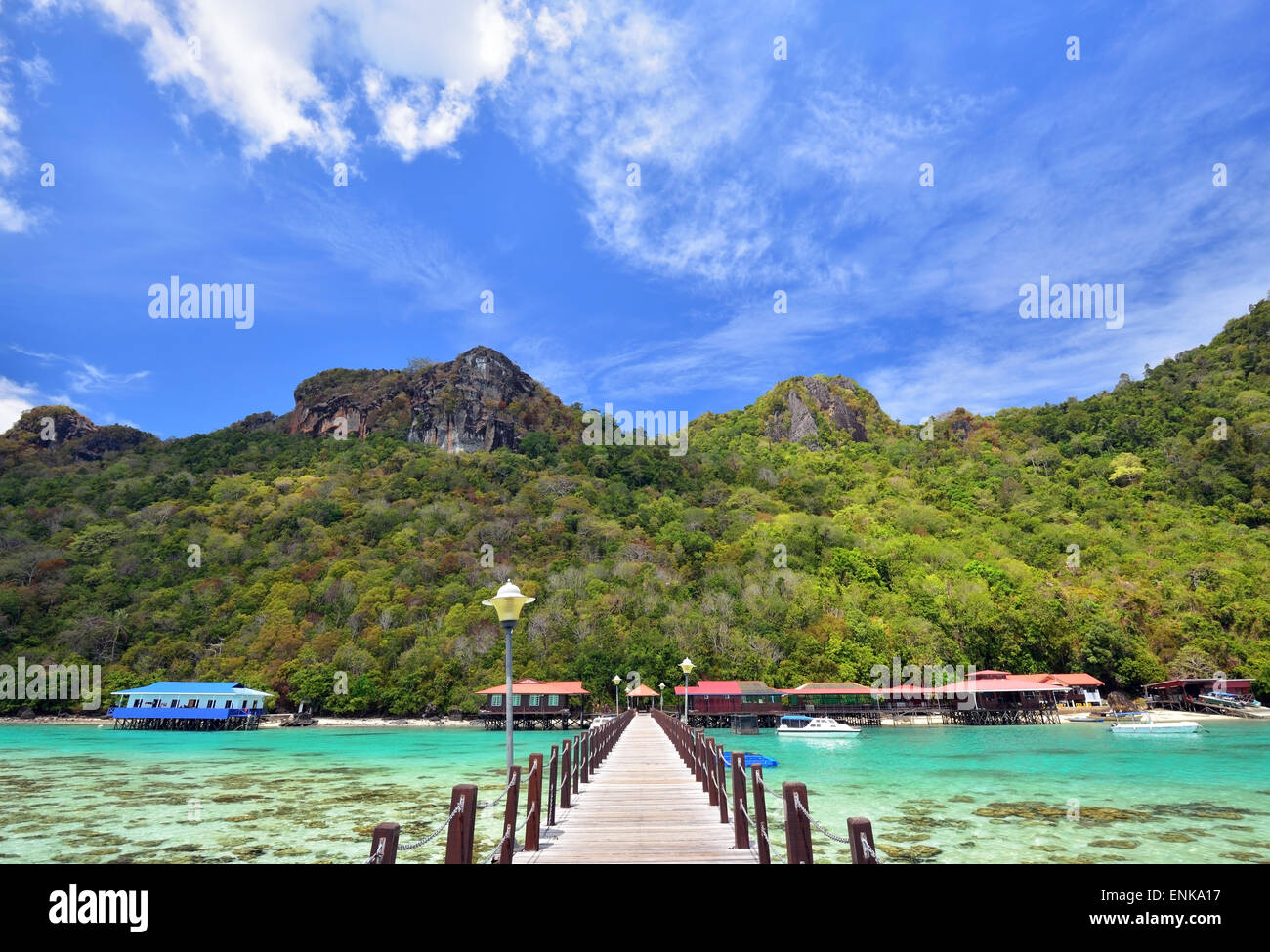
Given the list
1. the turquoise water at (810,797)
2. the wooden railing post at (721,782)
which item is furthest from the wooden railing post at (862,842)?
the turquoise water at (810,797)

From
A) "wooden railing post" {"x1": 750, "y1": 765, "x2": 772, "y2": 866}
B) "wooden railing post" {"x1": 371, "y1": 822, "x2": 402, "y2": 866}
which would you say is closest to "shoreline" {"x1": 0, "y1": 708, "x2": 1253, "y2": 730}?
"wooden railing post" {"x1": 750, "y1": 765, "x2": 772, "y2": 866}

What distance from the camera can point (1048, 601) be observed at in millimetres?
63125

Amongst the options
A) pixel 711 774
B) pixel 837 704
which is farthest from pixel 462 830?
pixel 837 704

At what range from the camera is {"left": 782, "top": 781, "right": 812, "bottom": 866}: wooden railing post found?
5.87 meters

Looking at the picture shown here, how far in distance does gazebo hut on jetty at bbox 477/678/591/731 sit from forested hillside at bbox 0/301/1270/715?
395cm

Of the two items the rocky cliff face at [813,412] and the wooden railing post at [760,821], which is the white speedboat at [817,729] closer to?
the wooden railing post at [760,821]

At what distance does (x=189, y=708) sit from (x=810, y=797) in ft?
179

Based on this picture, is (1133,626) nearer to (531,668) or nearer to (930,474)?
(930,474)

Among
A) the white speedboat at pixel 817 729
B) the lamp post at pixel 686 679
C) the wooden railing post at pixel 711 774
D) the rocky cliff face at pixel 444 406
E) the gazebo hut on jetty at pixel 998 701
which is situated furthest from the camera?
the rocky cliff face at pixel 444 406

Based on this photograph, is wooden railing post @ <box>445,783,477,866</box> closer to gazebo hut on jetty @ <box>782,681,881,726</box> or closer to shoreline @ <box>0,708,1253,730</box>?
gazebo hut on jetty @ <box>782,681,881,726</box>

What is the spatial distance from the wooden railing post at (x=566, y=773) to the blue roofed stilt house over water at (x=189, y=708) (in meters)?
54.9

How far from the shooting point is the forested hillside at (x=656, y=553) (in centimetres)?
6222

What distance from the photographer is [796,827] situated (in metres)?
5.97
